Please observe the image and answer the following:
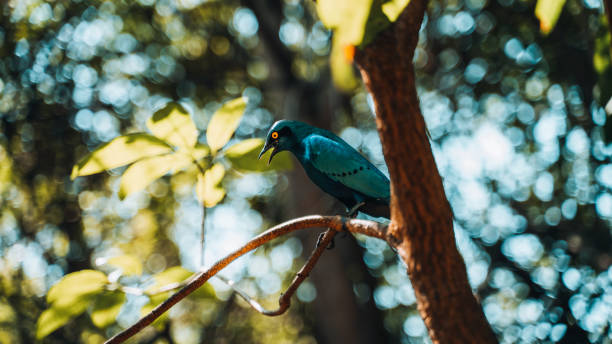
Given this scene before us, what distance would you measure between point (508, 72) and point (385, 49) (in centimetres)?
666

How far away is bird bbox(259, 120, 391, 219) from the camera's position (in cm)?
334

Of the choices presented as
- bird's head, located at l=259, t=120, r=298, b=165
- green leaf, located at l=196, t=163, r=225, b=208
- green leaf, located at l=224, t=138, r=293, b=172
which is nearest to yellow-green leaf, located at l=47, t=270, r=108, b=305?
green leaf, located at l=196, t=163, r=225, b=208

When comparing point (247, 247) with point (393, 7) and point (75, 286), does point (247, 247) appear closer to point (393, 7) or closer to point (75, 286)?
point (75, 286)

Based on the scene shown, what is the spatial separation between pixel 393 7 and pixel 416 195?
2.44 ft

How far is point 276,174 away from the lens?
987 centimetres

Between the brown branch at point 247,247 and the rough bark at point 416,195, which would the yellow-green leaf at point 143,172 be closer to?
the brown branch at point 247,247

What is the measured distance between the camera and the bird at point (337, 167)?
3.34m

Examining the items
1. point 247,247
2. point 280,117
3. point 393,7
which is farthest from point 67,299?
point 280,117

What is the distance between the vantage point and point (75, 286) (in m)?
2.04

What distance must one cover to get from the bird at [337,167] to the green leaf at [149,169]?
1065 mm

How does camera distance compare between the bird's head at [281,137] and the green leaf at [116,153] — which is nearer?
the green leaf at [116,153]

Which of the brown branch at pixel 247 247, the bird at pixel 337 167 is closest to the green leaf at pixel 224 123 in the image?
the brown branch at pixel 247 247

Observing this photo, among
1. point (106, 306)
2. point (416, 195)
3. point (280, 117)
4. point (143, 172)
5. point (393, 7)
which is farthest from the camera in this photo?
point (280, 117)

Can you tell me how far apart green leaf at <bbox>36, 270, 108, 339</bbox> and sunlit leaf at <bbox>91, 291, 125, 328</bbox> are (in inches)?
1.9
